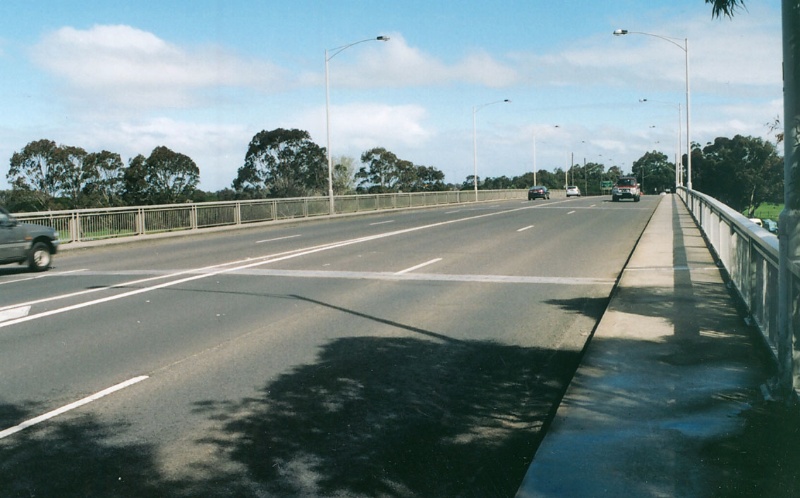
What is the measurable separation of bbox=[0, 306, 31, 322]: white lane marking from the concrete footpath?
26.4 ft

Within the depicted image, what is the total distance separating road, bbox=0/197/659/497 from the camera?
485cm

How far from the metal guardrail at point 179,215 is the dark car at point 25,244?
4917mm

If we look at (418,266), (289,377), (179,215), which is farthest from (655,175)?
(289,377)

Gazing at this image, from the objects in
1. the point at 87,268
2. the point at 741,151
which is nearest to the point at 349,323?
the point at 87,268

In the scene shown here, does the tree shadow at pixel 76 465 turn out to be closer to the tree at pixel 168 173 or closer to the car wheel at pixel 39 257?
the car wheel at pixel 39 257

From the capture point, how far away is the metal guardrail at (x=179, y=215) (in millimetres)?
24578

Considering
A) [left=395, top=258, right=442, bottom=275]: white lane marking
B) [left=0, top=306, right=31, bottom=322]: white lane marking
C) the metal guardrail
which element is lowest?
[left=0, top=306, right=31, bottom=322]: white lane marking

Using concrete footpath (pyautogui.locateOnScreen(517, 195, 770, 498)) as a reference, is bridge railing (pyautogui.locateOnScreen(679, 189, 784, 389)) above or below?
above

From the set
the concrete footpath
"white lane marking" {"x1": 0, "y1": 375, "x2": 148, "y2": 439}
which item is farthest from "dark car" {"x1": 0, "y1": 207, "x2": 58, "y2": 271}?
the concrete footpath

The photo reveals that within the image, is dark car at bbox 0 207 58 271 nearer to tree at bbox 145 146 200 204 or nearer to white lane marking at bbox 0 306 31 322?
white lane marking at bbox 0 306 31 322

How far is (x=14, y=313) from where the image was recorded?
11.1 metres

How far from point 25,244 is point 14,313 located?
751cm

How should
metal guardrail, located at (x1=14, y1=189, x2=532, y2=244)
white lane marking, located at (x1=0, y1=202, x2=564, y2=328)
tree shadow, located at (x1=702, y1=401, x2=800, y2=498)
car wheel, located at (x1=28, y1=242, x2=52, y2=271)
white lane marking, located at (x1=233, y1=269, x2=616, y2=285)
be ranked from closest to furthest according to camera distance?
tree shadow, located at (x1=702, y1=401, x2=800, y2=498) < white lane marking, located at (x1=0, y1=202, x2=564, y2=328) < white lane marking, located at (x1=233, y1=269, x2=616, y2=285) < car wheel, located at (x1=28, y1=242, x2=52, y2=271) < metal guardrail, located at (x1=14, y1=189, x2=532, y2=244)

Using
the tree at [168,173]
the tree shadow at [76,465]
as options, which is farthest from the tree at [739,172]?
the tree shadow at [76,465]
